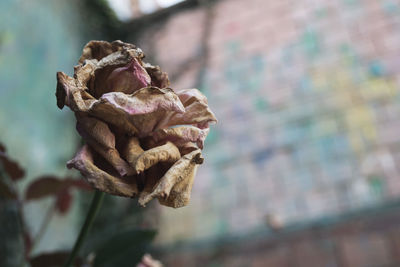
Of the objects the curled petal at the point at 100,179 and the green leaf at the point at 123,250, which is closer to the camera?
the curled petal at the point at 100,179

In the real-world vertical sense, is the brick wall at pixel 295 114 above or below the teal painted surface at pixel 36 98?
below

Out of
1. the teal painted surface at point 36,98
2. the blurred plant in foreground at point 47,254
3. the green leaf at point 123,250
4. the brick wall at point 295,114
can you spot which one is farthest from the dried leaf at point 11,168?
the brick wall at point 295,114

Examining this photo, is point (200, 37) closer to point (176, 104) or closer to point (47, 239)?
point (47, 239)

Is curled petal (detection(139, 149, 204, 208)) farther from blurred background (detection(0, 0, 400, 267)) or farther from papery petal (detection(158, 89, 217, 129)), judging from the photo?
blurred background (detection(0, 0, 400, 267))

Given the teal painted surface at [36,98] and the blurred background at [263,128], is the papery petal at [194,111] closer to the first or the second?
the teal painted surface at [36,98]

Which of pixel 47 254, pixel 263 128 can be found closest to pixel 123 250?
pixel 47 254

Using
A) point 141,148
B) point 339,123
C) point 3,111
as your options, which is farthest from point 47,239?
point 339,123

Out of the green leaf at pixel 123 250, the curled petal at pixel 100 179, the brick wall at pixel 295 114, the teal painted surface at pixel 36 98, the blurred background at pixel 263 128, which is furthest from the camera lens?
the brick wall at pixel 295 114

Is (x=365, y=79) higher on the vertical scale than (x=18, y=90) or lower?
lower
